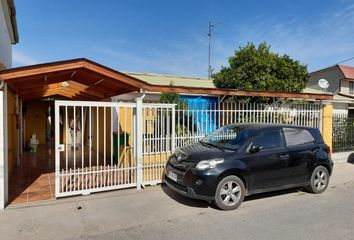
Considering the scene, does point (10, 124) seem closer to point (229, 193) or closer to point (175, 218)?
point (175, 218)

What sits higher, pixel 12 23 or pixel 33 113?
pixel 12 23

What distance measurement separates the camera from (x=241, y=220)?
202 inches

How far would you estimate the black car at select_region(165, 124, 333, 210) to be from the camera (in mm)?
5586

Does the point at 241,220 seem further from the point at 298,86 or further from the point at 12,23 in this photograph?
the point at 12,23

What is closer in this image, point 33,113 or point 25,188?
point 25,188

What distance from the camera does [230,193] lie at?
5691 millimetres

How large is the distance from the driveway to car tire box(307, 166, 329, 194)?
0.18 metres

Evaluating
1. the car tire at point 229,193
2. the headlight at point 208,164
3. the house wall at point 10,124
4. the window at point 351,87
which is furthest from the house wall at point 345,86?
the house wall at point 10,124

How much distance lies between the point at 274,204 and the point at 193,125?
3142mm

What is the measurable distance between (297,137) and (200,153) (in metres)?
2.49

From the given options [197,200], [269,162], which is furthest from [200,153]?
[269,162]

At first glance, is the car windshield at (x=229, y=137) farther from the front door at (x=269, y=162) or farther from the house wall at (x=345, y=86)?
the house wall at (x=345, y=86)

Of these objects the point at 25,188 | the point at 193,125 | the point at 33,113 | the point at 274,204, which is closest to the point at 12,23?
the point at 33,113

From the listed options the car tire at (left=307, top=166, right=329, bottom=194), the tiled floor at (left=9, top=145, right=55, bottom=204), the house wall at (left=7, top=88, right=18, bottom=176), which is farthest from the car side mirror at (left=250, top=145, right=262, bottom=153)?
the house wall at (left=7, top=88, right=18, bottom=176)
